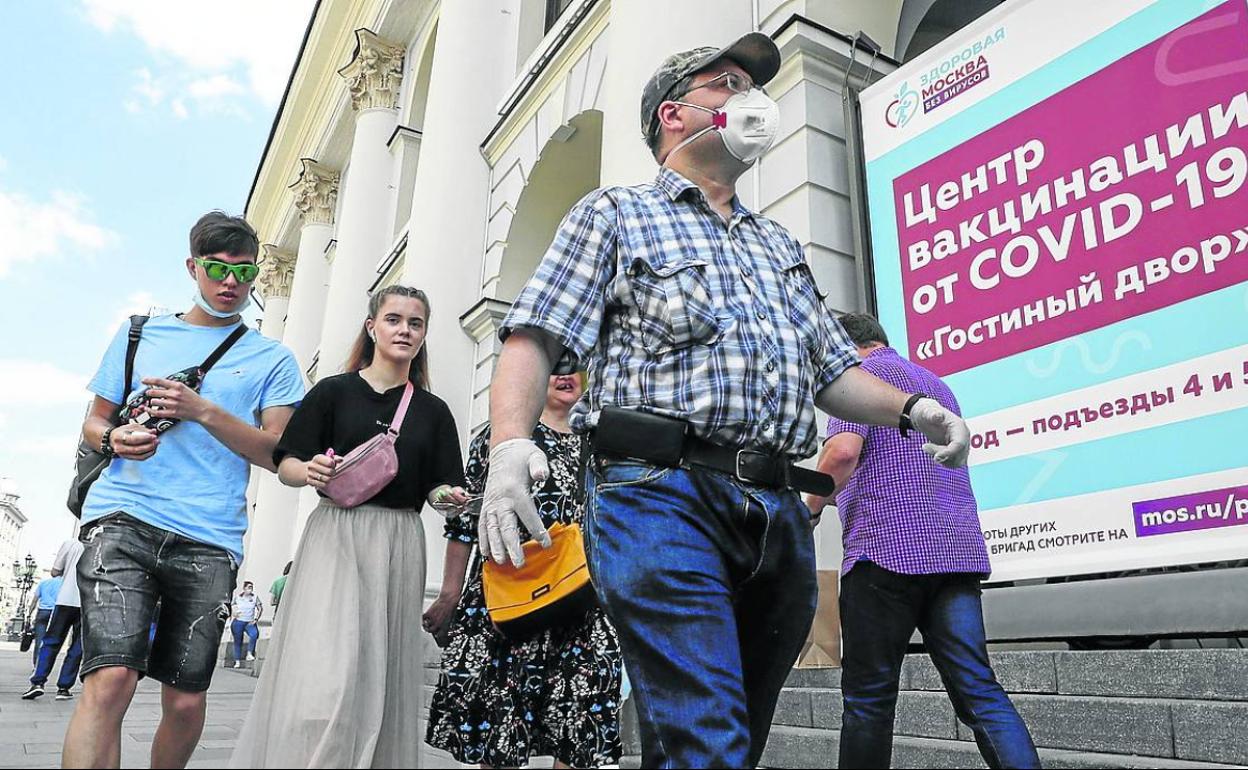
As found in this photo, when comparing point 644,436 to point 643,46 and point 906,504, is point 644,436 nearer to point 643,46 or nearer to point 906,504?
point 906,504

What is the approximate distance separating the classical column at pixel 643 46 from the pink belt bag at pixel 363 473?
3408 millimetres

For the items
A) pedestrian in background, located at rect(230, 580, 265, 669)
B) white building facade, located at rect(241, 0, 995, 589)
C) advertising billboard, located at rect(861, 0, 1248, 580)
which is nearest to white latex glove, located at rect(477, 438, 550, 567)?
white building facade, located at rect(241, 0, 995, 589)

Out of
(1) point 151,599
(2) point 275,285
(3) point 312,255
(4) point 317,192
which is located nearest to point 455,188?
(1) point 151,599

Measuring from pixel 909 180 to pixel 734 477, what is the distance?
422 cm

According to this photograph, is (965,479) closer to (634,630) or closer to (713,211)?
(713,211)

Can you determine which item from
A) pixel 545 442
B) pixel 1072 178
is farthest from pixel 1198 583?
pixel 545 442

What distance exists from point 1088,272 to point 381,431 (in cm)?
323

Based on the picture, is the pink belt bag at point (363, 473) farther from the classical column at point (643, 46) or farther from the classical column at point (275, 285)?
the classical column at point (275, 285)

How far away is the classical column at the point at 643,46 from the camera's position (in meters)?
6.20

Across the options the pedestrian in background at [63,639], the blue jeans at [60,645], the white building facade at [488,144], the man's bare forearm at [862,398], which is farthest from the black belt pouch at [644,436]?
the blue jeans at [60,645]

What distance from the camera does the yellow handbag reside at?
3.14m

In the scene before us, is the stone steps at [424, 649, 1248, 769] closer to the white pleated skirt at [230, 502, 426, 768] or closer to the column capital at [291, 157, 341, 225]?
the white pleated skirt at [230, 502, 426, 768]

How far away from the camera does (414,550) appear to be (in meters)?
3.14

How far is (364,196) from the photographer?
1678 centimetres
